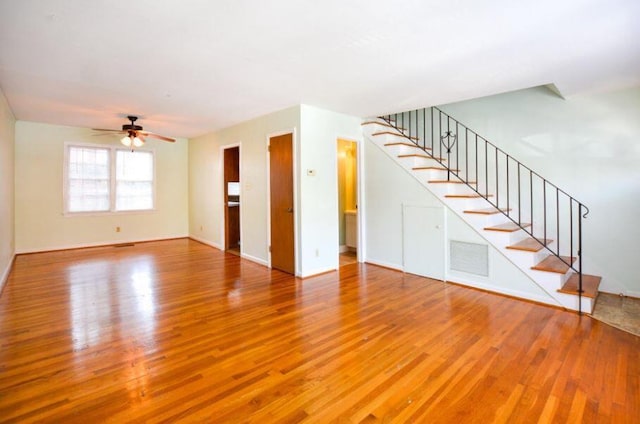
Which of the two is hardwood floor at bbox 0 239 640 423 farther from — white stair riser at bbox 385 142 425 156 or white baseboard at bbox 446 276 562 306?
white stair riser at bbox 385 142 425 156

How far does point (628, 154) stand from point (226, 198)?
6.50 metres

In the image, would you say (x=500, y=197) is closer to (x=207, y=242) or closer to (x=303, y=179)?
(x=303, y=179)

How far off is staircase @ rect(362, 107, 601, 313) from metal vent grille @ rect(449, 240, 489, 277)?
0.68ft

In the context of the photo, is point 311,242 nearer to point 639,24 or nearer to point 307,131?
point 307,131

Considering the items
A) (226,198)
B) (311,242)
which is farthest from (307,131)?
(226,198)

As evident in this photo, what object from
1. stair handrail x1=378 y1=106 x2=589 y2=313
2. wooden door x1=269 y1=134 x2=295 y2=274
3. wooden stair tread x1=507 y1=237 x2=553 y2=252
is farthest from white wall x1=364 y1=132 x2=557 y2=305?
wooden door x1=269 y1=134 x2=295 y2=274

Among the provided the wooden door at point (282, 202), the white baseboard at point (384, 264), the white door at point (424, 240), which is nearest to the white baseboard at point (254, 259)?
the wooden door at point (282, 202)

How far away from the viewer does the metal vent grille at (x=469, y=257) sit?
4.22 meters

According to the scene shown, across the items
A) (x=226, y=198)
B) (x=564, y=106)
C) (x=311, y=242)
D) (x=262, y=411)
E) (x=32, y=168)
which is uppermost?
(x=564, y=106)

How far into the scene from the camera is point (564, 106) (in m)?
4.32

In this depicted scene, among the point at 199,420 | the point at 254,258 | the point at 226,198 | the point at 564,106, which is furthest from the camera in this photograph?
the point at 226,198

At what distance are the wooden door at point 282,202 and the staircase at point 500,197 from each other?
61.2 inches

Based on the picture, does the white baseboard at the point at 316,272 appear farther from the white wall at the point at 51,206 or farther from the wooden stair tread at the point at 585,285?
the white wall at the point at 51,206

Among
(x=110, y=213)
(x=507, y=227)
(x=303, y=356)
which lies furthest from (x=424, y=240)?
(x=110, y=213)
